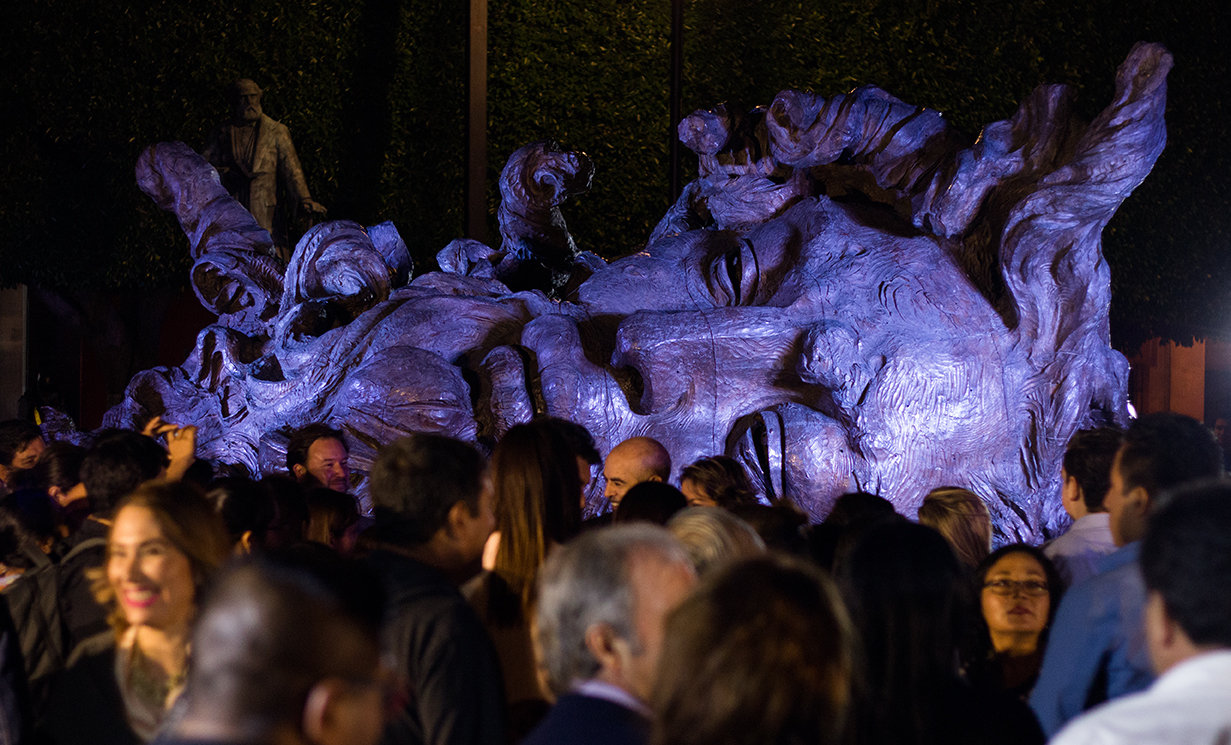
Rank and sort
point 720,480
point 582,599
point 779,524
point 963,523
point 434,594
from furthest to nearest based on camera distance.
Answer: point 720,480, point 963,523, point 779,524, point 434,594, point 582,599

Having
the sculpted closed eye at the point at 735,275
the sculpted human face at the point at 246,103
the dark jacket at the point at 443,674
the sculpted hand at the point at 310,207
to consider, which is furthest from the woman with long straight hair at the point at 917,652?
the sculpted human face at the point at 246,103

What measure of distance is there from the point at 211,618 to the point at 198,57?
11.2 m

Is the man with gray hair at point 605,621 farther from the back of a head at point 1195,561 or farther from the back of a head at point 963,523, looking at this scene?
the back of a head at point 963,523

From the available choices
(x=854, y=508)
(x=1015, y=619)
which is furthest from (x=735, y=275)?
(x=1015, y=619)

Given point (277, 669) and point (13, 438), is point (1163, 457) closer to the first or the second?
point (277, 669)

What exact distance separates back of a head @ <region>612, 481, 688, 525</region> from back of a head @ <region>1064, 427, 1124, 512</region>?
3.96ft

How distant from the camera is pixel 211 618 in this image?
61.1 inches

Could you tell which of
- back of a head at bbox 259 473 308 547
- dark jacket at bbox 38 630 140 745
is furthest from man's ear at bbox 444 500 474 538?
back of a head at bbox 259 473 308 547

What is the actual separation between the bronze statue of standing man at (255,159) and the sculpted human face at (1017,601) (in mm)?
6521

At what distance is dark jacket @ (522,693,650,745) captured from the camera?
173cm

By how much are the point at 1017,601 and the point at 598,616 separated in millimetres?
1674

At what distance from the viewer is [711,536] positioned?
2.62 meters

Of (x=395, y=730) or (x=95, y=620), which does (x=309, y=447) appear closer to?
(x=95, y=620)

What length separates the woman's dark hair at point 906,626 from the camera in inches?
82.8
